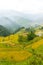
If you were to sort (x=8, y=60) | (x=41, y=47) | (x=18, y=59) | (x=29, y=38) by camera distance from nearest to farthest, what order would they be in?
1. (x=8, y=60)
2. (x=18, y=59)
3. (x=41, y=47)
4. (x=29, y=38)

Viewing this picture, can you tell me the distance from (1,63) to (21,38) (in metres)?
46.0

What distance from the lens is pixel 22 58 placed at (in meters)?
38.5

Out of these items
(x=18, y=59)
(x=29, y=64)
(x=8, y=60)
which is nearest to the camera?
(x=29, y=64)

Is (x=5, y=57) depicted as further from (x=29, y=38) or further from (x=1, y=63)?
(x=29, y=38)

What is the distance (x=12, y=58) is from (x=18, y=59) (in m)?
1.14

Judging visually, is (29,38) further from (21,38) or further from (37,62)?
(37,62)

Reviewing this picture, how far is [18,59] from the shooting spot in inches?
1480

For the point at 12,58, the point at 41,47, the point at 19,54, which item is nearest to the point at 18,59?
the point at 12,58

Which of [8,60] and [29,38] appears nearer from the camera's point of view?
[8,60]

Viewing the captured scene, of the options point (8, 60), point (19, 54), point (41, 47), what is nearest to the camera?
point (8, 60)

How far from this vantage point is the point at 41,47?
171 ft

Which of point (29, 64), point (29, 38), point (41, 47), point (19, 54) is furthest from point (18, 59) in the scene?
point (29, 38)

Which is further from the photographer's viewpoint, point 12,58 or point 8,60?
point 12,58

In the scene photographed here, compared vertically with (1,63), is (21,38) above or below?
above
